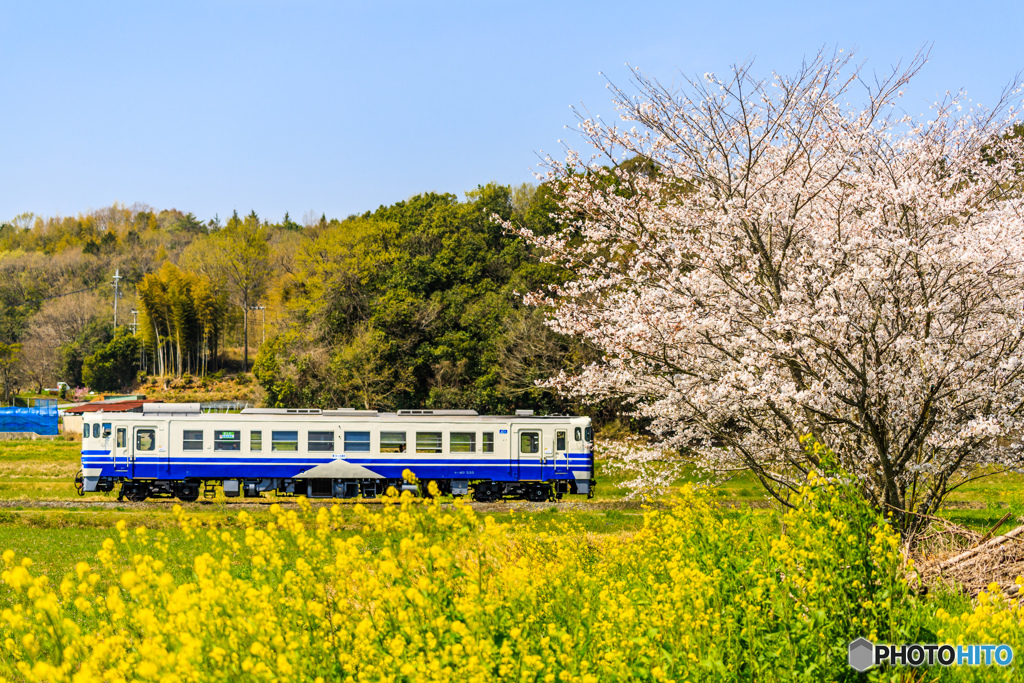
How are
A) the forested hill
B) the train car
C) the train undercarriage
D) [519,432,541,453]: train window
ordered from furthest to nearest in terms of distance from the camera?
the forested hill, the train undercarriage, [519,432,541,453]: train window, the train car

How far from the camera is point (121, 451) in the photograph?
16453 mm

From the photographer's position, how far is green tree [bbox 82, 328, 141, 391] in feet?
162

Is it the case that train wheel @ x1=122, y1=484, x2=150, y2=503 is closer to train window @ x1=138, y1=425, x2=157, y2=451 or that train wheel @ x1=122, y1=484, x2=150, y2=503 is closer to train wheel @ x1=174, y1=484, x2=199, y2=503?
train wheel @ x1=174, y1=484, x2=199, y2=503

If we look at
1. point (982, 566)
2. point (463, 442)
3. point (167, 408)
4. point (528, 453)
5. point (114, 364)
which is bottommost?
point (528, 453)

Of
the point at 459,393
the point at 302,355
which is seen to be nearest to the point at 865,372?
the point at 459,393

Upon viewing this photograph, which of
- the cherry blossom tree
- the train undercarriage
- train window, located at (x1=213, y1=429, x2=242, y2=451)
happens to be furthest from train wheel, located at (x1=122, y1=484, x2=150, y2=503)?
the cherry blossom tree

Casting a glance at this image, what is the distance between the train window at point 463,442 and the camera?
53.8ft

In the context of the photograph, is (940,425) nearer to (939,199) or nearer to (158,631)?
(939,199)

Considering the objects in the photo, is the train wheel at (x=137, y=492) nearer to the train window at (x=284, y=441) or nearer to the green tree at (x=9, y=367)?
the train window at (x=284, y=441)

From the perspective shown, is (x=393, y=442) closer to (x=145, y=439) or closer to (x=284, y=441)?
(x=284, y=441)

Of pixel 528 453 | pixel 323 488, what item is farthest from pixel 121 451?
pixel 528 453

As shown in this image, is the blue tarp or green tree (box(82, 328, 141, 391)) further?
green tree (box(82, 328, 141, 391))

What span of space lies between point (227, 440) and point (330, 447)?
232 centimetres

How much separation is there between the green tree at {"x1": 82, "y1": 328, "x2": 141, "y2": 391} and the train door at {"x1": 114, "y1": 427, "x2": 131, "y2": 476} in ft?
124
